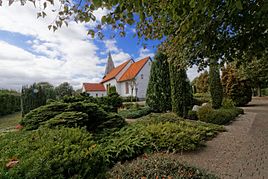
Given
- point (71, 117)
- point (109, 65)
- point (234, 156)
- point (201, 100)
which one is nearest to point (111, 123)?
point (71, 117)

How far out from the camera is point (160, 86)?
11586 mm

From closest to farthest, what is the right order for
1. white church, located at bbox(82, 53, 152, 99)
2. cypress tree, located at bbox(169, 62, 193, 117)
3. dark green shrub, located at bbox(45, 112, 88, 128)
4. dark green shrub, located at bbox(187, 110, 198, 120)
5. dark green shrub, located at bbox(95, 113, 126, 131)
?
dark green shrub, located at bbox(45, 112, 88, 128) < dark green shrub, located at bbox(95, 113, 126, 131) < dark green shrub, located at bbox(187, 110, 198, 120) < cypress tree, located at bbox(169, 62, 193, 117) < white church, located at bbox(82, 53, 152, 99)

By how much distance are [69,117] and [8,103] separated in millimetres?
18118

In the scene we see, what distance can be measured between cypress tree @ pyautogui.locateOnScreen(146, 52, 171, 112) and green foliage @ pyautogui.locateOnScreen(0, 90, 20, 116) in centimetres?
1517

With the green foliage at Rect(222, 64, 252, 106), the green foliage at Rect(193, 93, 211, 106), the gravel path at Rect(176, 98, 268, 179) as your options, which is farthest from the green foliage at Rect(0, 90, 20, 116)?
the green foliage at Rect(222, 64, 252, 106)

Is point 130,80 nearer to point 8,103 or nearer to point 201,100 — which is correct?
point 201,100

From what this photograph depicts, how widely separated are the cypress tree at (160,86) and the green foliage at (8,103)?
→ 49.8ft

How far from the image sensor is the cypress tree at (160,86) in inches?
451

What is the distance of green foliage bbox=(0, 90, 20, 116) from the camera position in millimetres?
18594

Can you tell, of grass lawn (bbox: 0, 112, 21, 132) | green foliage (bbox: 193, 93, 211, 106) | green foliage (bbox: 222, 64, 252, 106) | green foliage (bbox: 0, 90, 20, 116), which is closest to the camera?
grass lawn (bbox: 0, 112, 21, 132)

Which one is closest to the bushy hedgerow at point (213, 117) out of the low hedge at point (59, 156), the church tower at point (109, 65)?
the low hedge at point (59, 156)

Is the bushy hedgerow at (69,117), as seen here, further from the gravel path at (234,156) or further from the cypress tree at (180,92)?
the cypress tree at (180,92)

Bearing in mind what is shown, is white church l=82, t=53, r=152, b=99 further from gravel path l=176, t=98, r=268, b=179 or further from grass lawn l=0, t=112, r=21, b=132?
gravel path l=176, t=98, r=268, b=179

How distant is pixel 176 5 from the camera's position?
2494 millimetres
